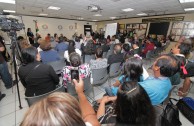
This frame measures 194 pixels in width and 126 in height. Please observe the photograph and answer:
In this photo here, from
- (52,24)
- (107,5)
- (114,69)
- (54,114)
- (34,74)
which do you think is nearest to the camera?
(54,114)

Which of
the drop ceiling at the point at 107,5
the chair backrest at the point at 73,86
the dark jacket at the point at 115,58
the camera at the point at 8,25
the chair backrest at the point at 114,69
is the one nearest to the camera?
the chair backrest at the point at 73,86

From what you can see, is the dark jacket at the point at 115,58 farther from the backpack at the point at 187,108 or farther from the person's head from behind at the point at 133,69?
the backpack at the point at 187,108

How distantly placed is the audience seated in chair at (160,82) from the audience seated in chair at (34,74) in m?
1.24

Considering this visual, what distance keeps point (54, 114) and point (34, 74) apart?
130cm

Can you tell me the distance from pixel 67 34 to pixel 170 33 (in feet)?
32.2

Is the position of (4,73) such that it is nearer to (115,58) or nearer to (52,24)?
(115,58)

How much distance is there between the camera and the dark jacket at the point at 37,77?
145 centimetres

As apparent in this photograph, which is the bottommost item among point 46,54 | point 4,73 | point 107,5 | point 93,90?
point 93,90

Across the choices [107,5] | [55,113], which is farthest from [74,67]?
[107,5]

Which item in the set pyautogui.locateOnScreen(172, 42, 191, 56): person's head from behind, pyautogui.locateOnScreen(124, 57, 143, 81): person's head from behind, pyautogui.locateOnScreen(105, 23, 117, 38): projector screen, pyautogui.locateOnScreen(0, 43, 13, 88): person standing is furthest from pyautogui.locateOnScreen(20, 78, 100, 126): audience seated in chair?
pyautogui.locateOnScreen(105, 23, 117, 38): projector screen

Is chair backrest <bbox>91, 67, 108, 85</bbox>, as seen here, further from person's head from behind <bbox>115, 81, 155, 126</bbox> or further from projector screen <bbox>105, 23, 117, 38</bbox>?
projector screen <bbox>105, 23, 117, 38</bbox>

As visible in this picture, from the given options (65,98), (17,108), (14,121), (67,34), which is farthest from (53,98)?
(67,34)

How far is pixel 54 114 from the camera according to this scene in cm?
35

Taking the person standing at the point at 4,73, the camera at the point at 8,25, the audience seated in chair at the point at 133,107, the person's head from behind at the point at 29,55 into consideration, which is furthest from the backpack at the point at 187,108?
the person standing at the point at 4,73
